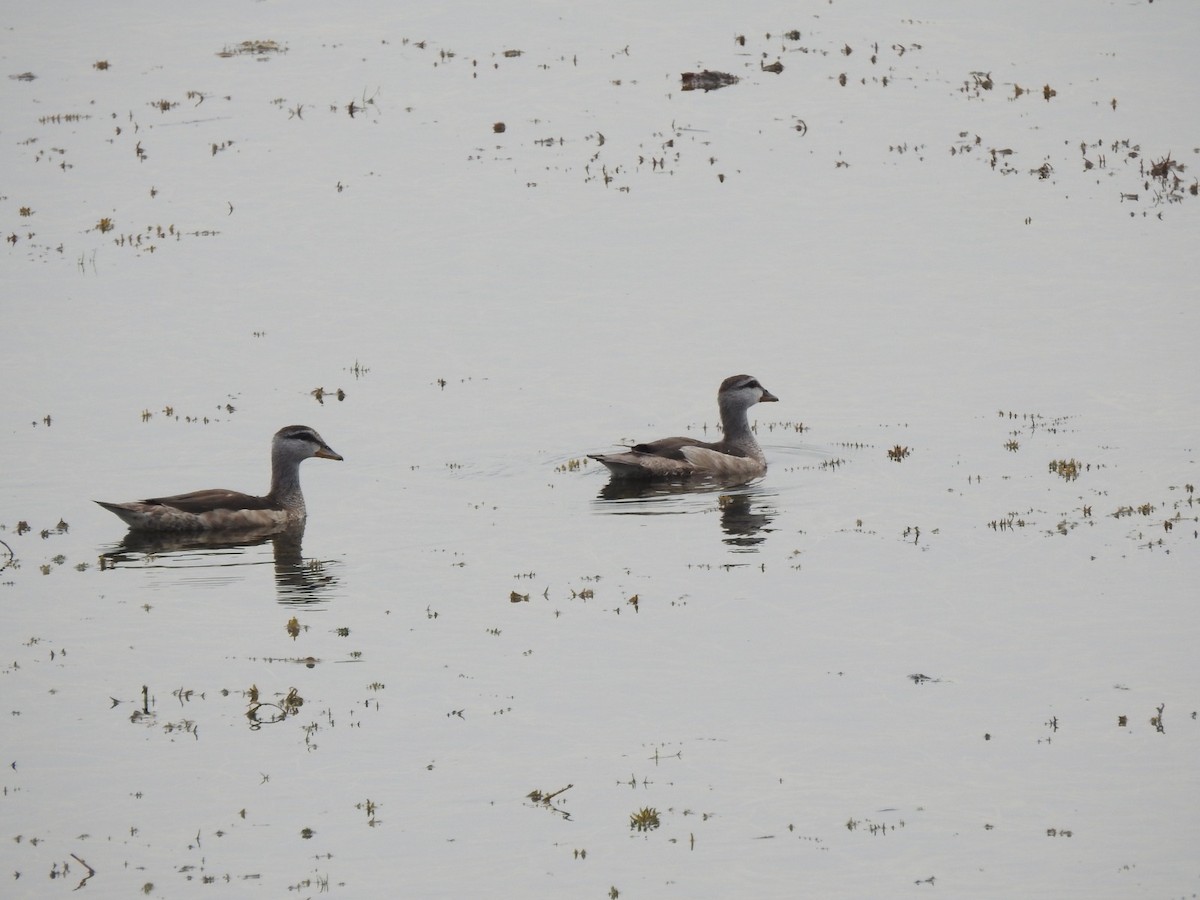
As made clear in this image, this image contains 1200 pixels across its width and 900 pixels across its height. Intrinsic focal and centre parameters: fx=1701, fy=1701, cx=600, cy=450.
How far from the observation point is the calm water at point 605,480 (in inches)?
548

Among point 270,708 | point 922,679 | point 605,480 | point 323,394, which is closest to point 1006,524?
point 922,679

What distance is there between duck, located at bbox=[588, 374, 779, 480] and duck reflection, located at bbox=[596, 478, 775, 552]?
0.65 feet

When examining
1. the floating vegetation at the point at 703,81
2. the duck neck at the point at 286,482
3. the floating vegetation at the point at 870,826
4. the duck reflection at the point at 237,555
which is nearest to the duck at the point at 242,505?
the duck neck at the point at 286,482

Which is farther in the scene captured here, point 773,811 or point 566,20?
point 566,20

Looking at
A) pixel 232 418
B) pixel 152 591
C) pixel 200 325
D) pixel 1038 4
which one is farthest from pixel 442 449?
pixel 1038 4

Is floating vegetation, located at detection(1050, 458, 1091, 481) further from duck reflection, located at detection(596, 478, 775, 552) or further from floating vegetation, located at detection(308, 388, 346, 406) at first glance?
floating vegetation, located at detection(308, 388, 346, 406)

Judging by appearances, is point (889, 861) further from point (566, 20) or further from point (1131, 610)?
point (566, 20)

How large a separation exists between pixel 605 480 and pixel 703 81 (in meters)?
35.4

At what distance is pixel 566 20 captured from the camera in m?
70.8

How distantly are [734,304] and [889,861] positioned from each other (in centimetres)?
2608

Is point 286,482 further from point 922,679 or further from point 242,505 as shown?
point 922,679

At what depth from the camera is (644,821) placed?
45.0ft

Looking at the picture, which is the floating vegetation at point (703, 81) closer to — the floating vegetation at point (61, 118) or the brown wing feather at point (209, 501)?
the floating vegetation at point (61, 118)

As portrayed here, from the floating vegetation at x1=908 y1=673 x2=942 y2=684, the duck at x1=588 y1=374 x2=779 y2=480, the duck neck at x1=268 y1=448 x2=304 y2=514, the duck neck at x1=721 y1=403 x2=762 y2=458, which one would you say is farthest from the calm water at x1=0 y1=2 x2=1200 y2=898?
the duck neck at x1=721 y1=403 x2=762 y2=458
